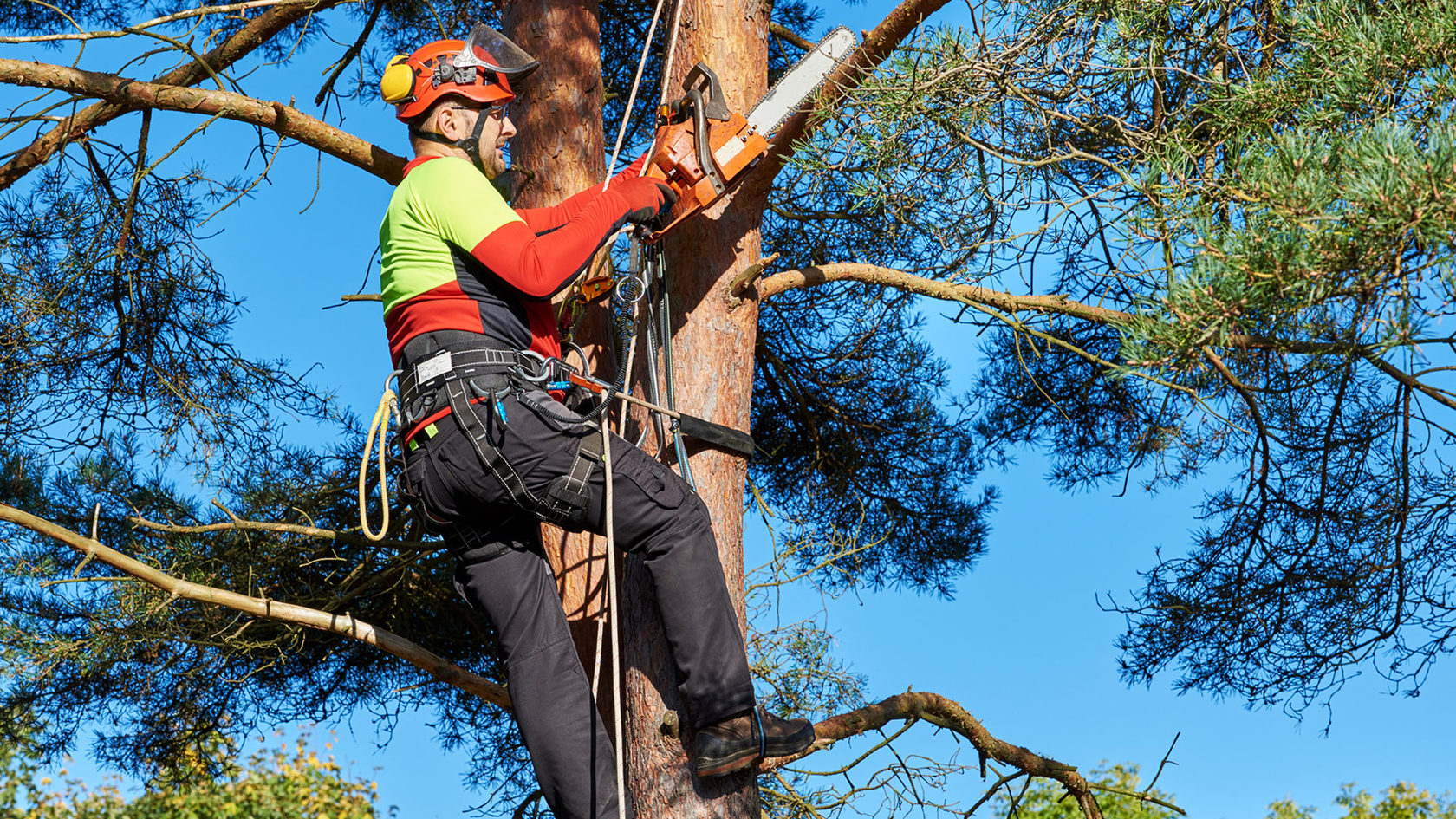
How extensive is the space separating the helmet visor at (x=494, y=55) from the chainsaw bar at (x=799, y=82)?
0.65 m

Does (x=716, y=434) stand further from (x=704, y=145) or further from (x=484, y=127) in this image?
(x=484, y=127)

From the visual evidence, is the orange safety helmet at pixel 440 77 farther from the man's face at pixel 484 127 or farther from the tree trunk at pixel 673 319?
the tree trunk at pixel 673 319

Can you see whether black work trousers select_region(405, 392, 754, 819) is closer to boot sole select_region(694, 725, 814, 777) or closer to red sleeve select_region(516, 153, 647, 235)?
boot sole select_region(694, 725, 814, 777)

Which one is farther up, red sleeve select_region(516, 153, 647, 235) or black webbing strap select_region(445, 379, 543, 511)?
red sleeve select_region(516, 153, 647, 235)

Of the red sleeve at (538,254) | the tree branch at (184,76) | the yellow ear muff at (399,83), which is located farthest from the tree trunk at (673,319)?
the tree branch at (184,76)

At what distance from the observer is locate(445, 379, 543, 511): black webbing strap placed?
2729mm

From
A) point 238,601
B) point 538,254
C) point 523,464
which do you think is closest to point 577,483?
point 523,464

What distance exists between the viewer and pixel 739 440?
11.1 ft

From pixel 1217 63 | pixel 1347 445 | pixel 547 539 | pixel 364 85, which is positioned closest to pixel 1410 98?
pixel 1217 63

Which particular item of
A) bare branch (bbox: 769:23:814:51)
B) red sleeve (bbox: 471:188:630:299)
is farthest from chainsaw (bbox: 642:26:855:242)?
bare branch (bbox: 769:23:814:51)

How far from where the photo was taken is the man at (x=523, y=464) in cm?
275

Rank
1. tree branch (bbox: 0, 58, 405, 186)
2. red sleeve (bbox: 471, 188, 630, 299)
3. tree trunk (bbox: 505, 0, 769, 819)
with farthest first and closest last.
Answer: tree branch (bbox: 0, 58, 405, 186) → tree trunk (bbox: 505, 0, 769, 819) → red sleeve (bbox: 471, 188, 630, 299)

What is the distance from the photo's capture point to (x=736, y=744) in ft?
9.43

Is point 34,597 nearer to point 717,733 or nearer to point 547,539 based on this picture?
point 547,539
